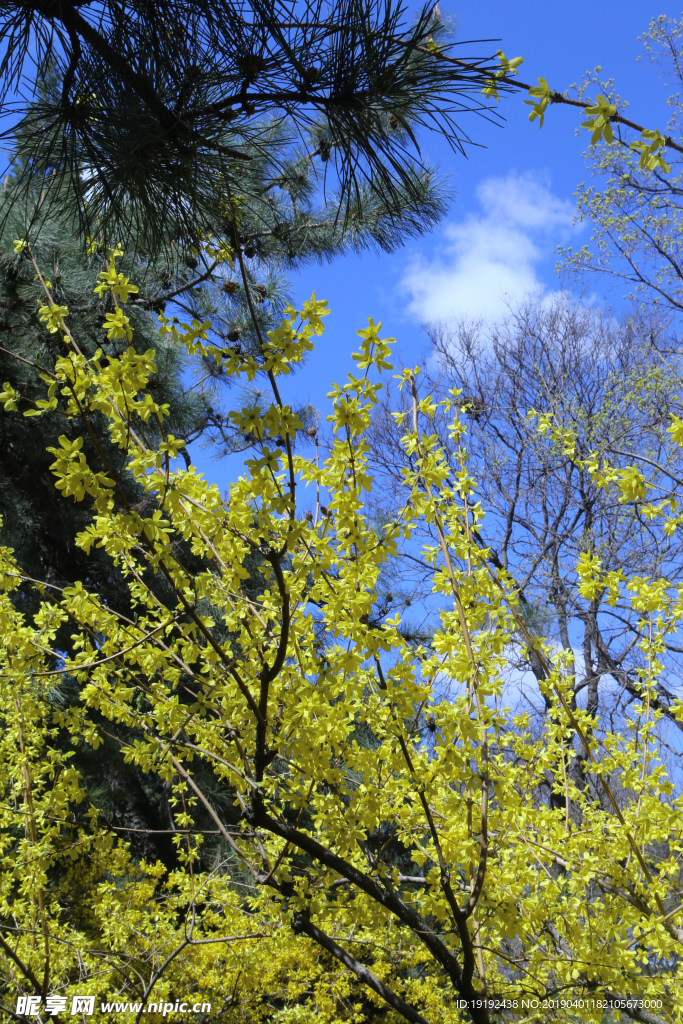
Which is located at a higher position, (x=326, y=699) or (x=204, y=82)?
(x=204, y=82)

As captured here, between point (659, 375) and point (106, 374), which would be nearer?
point (106, 374)

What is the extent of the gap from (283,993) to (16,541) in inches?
123

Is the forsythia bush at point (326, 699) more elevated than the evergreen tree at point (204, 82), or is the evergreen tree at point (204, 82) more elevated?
the evergreen tree at point (204, 82)

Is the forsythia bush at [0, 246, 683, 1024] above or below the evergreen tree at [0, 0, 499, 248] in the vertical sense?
below

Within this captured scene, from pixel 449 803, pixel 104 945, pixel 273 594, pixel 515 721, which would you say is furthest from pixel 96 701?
pixel 104 945

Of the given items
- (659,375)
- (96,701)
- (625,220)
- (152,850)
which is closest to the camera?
(96,701)

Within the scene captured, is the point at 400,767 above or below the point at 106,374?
below

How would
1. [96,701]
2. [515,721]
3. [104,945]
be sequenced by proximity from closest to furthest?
[96,701], [515,721], [104,945]

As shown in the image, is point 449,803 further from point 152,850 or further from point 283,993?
point 152,850

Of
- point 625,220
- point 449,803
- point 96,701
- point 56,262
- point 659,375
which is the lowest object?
point 449,803

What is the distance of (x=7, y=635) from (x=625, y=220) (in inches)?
339

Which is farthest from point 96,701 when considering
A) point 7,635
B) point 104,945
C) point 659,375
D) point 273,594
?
point 659,375

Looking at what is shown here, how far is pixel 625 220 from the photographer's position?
27.0 ft

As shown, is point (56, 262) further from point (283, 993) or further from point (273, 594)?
point (283, 993)
